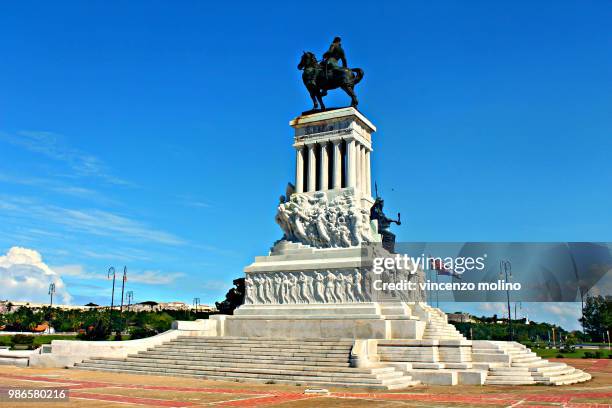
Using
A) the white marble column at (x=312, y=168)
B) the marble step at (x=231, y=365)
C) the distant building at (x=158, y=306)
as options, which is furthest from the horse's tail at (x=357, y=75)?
the distant building at (x=158, y=306)

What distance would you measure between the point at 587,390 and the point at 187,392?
1330 cm

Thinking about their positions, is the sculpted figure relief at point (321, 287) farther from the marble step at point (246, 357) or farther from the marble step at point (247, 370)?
the marble step at point (247, 370)

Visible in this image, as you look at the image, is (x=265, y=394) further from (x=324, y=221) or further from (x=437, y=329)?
(x=324, y=221)

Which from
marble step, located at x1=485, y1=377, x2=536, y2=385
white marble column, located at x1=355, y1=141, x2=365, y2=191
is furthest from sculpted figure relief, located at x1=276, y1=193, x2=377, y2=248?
marble step, located at x1=485, y1=377, x2=536, y2=385

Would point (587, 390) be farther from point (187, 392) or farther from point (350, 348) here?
point (187, 392)

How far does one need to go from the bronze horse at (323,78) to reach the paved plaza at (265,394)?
2018 cm

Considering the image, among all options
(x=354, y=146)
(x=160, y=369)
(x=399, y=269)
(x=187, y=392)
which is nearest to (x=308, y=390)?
(x=187, y=392)

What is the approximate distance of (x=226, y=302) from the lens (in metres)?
52.7

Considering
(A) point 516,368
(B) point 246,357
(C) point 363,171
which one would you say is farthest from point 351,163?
(A) point 516,368

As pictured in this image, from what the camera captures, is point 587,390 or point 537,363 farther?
point 537,363

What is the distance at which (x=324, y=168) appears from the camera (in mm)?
34375

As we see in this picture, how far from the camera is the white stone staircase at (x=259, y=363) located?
66.4 feet

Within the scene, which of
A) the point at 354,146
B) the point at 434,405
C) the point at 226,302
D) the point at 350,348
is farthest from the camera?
the point at 226,302

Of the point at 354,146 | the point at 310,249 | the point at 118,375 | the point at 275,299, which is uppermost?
the point at 354,146
